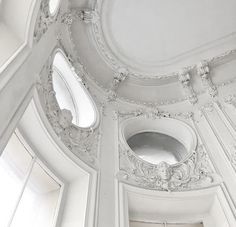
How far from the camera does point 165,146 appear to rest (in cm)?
644

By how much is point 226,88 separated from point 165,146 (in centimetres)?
225

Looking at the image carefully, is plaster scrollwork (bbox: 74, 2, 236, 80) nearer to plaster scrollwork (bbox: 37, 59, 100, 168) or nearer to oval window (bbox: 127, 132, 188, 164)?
oval window (bbox: 127, 132, 188, 164)

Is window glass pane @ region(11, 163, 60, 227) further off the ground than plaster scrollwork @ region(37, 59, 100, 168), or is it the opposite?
plaster scrollwork @ region(37, 59, 100, 168)

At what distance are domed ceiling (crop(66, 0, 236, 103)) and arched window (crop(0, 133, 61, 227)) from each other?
12.3 feet

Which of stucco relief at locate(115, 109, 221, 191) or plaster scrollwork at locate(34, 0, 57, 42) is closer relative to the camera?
plaster scrollwork at locate(34, 0, 57, 42)

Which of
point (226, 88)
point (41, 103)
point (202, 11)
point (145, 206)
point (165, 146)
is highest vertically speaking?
point (202, 11)

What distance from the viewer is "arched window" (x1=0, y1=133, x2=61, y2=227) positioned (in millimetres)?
2882

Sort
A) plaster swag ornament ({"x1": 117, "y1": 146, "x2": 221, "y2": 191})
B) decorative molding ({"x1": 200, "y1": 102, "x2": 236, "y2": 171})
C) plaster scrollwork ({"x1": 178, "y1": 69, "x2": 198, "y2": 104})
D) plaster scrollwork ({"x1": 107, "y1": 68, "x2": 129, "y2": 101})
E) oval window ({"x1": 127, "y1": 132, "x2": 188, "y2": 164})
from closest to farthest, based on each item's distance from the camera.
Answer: plaster swag ornament ({"x1": 117, "y1": 146, "x2": 221, "y2": 191}) → decorative molding ({"x1": 200, "y1": 102, "x2": 236, "y2": 171}) → oval window ({"x1": 127, "y1": 132, "x2": 188, "y2": 164}) → plaster scrollwork ({"x1": 107, "y1": 68, "x2": 129, "y2": 101}) → plaster scrollwork ({"x1": 178, "y1": 69, "x2": 198, "y2": 104})

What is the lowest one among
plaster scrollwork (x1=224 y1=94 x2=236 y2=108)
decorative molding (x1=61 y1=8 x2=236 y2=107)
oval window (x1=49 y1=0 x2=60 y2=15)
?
plaster scrollwork (x1=224 y1=94 x2=236 y2=108)

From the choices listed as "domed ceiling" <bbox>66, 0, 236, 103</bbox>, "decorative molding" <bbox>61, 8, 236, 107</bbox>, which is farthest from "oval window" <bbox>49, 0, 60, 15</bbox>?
"domed ceiling" <bbox>66, 0, 236, 103</bbox>

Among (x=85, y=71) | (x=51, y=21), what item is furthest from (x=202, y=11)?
(x=51, y=21)

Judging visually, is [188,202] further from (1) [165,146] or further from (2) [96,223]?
(1) [165,146]

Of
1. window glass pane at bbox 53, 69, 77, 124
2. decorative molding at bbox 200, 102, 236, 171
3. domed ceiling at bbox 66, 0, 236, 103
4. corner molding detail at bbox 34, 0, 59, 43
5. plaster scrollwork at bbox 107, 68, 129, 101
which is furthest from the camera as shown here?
domed ceiling at bbox 66, 0, 236, 103

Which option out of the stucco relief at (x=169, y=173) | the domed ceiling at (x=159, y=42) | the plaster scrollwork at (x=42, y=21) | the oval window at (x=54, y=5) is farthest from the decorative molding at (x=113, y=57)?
the stucco relief at (x=169, y=173)
